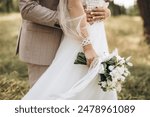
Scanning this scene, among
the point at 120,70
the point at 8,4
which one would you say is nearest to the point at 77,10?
the point at 120,70

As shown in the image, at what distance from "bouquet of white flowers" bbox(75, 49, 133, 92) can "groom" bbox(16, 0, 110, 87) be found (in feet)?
1.14

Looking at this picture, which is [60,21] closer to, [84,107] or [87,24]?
[87,24]

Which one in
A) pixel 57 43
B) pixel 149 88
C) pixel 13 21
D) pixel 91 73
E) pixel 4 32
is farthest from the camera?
pixel 13 21

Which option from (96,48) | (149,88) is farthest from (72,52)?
(149,88)

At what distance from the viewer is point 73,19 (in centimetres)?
412

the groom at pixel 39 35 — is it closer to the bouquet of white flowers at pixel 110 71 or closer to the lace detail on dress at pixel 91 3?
the lace detail on dress at pixel 91 3

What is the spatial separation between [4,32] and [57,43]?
7791mm

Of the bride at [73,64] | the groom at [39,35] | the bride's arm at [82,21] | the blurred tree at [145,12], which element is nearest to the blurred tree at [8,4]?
the blurred tree at [145,12]

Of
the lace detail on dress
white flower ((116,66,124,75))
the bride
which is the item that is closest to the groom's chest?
the bride

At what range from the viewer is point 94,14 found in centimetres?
426

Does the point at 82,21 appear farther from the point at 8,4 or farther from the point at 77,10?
the point at 8,4

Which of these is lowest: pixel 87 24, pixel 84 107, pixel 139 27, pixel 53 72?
pixel 139 27

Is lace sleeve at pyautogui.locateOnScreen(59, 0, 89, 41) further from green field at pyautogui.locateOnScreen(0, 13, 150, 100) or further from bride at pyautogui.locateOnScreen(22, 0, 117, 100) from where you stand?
green field at pyautogui.locateOnScreen(0, 13, 150, 100)

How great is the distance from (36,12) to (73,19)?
0.34m
